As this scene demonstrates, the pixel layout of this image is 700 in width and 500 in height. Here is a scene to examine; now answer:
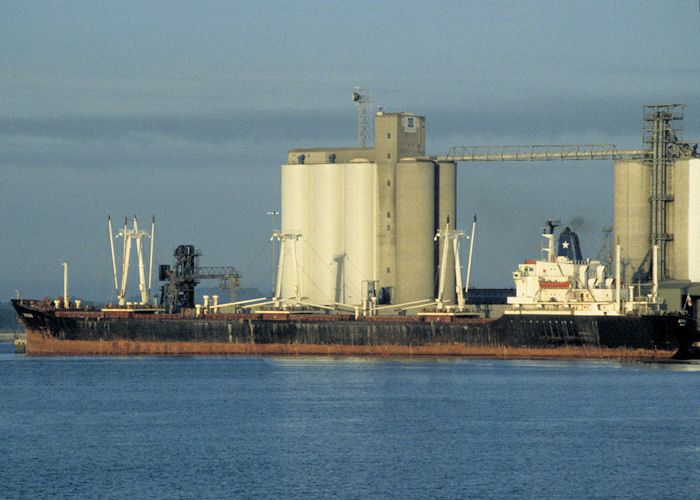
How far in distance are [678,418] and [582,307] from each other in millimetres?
29373

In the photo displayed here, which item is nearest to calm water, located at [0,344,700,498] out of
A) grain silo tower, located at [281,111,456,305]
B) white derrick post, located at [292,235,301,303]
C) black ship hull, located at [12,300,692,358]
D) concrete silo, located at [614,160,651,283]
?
black ship hull, located at [12,300,692,358]

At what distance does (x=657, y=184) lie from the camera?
9075 centimetres

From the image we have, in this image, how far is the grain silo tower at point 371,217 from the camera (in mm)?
96562

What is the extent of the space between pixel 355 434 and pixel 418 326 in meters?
36.4

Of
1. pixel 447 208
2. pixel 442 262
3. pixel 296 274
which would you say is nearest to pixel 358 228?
pixel 296 274

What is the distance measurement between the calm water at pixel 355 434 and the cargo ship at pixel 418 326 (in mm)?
4384

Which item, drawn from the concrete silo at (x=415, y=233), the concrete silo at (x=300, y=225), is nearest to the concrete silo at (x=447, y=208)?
the concrete silo at (x=415, y=233)

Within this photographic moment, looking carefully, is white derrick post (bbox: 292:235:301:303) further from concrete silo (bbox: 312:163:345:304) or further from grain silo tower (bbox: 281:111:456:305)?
concrete silo (bbox: 312:163:345:304)

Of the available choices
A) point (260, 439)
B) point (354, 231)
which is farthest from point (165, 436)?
point (354, 231)

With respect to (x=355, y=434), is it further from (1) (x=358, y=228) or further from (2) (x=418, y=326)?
(1) (x=358, y=228)

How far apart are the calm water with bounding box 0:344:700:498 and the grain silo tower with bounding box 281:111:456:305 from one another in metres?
22.6

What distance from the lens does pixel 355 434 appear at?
47.8 meters

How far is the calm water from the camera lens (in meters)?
38.5

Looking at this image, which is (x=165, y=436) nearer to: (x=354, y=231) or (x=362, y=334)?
(x=362, y=334)
